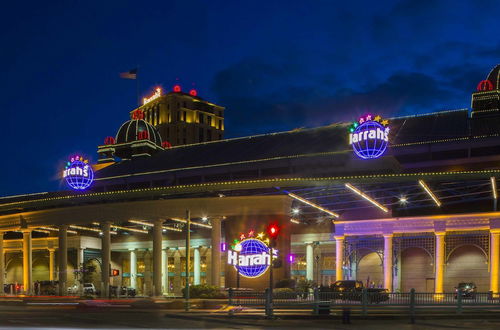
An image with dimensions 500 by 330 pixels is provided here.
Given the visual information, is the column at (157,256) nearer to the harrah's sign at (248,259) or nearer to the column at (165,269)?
the harrah's sign at (248,259)

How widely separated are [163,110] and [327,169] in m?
130

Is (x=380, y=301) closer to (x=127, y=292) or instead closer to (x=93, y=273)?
(x=127, y=292)

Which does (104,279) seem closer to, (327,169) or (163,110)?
(327,169)

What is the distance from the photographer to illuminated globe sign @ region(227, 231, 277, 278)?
42562mm

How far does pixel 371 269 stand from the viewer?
6166 cm

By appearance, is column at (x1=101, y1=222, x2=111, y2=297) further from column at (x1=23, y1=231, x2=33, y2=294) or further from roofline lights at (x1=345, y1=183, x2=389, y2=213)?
roofline lights at (x1=345, y1=183, x2=389, y2=213)

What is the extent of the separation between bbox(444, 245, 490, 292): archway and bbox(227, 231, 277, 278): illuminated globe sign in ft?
69.4

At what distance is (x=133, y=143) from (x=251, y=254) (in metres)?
46.8

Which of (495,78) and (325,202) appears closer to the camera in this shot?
(325,202)

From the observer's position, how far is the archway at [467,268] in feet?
181

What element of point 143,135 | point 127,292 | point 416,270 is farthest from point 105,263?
point 143,135

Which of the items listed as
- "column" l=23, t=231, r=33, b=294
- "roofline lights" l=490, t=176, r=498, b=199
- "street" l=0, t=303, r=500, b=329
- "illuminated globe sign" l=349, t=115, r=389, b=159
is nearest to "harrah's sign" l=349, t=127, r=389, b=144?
"illuminated globe sign" l=349, t=115, r=389, b=159

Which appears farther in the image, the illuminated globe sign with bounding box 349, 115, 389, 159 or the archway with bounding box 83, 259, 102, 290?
the archway with bounding box 83, 259, 102, 290

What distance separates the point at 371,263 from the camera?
61.7m
